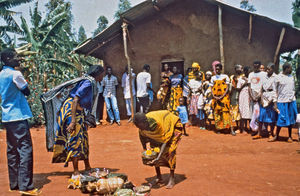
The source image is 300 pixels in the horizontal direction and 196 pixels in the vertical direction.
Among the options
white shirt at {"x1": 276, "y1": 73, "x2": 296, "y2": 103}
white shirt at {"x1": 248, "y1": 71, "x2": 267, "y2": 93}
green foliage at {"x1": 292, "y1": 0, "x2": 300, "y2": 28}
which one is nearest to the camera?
white shirt at {"x1": 276, "y1": 73, "x2": 296, "y2": 103}

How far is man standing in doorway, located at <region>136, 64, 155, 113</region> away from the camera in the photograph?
29.6 ft

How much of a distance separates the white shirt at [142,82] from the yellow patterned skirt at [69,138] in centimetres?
525

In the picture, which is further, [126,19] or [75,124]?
[126,19]

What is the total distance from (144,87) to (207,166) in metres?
5.06

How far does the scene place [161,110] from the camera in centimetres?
445

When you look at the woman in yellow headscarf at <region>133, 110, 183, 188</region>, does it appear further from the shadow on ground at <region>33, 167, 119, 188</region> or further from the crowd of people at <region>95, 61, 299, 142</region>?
the crowd of people at <region>95, 61, 299, 142</region>

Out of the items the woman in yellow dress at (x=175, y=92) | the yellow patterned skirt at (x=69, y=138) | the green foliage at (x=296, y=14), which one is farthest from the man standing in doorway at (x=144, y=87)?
the green foliage at (x=296, y=14)

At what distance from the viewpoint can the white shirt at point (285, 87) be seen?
236 inches

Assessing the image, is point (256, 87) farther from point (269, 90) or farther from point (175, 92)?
point (175, 92)

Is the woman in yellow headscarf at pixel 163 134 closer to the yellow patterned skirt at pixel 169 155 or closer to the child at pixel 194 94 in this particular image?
the yellow patterned skirt at pixel 169 155

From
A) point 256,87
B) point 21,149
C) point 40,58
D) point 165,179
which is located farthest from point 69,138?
point 40,58

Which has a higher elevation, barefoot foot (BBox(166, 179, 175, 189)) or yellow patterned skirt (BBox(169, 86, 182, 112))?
yellow patterned skirt (BBox(169, 86, 182, 112))

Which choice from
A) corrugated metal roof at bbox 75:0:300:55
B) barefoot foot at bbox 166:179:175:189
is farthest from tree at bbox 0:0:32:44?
barefoot foot at bbox 166:179:175:189

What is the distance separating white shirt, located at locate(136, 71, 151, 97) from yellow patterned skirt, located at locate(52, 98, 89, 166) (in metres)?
5.25
